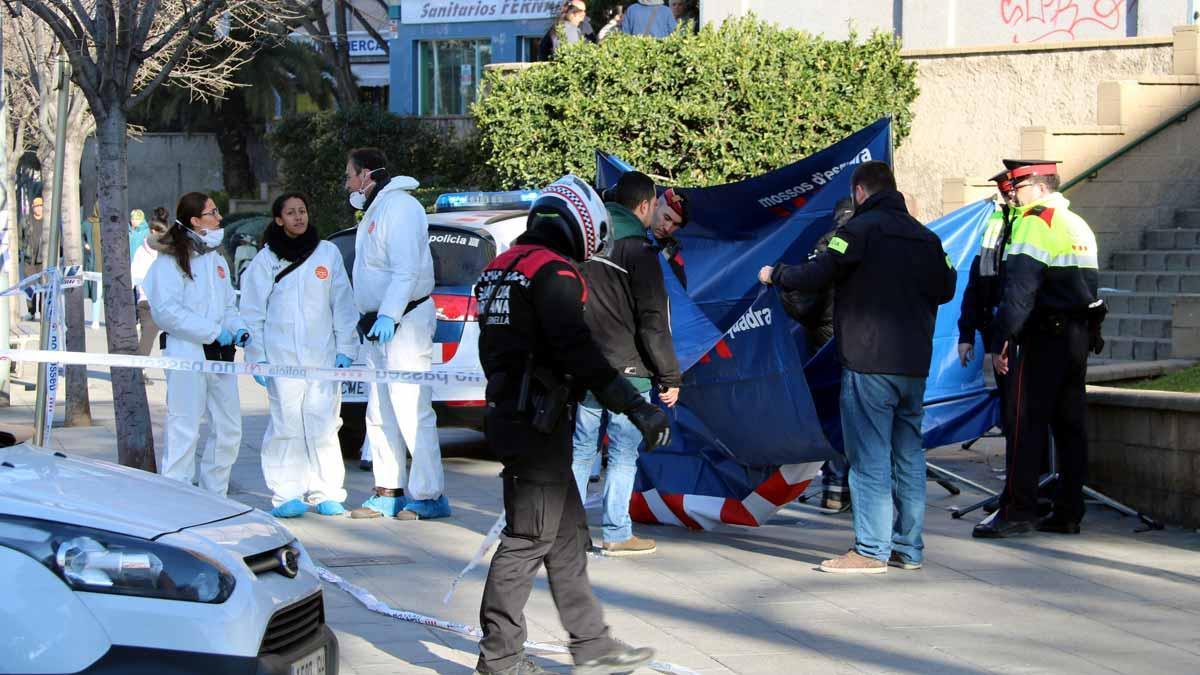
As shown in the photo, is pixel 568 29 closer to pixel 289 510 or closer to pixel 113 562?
pixel 289 510

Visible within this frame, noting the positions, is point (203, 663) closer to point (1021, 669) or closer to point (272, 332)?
point (1021, 669)

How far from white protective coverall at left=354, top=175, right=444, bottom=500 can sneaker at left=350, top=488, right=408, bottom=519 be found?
4cm

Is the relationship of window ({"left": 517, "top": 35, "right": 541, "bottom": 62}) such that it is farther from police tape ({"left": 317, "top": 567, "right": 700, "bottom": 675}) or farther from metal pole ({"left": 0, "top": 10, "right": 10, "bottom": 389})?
police tape ({"left": 317, "top": 567, "right": 700, "bottom": 675})

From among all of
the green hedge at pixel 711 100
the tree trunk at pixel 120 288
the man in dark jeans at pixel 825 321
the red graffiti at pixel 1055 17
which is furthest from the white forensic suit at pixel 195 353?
the red graffiti at pixel 1055 17

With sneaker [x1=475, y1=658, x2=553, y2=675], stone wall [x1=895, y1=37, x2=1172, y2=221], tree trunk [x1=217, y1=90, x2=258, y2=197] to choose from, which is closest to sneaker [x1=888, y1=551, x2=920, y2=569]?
sneaker [x1=475, y1=658, x2=553, y2=675]

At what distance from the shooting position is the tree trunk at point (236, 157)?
140 ft

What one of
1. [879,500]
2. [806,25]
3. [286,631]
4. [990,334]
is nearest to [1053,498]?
[990,334]

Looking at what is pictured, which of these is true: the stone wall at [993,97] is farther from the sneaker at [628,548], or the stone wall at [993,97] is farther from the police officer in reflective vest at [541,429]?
the police officer in reflective vest at [541,429]

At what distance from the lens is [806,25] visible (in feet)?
66.1

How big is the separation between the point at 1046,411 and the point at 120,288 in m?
5.68

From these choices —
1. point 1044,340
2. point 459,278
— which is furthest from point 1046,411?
point 459,278

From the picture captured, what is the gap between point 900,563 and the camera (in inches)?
299

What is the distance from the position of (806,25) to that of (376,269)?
12.8 m

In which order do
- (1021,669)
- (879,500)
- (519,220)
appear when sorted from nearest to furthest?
(1021,669), (879,500), (519,220)
